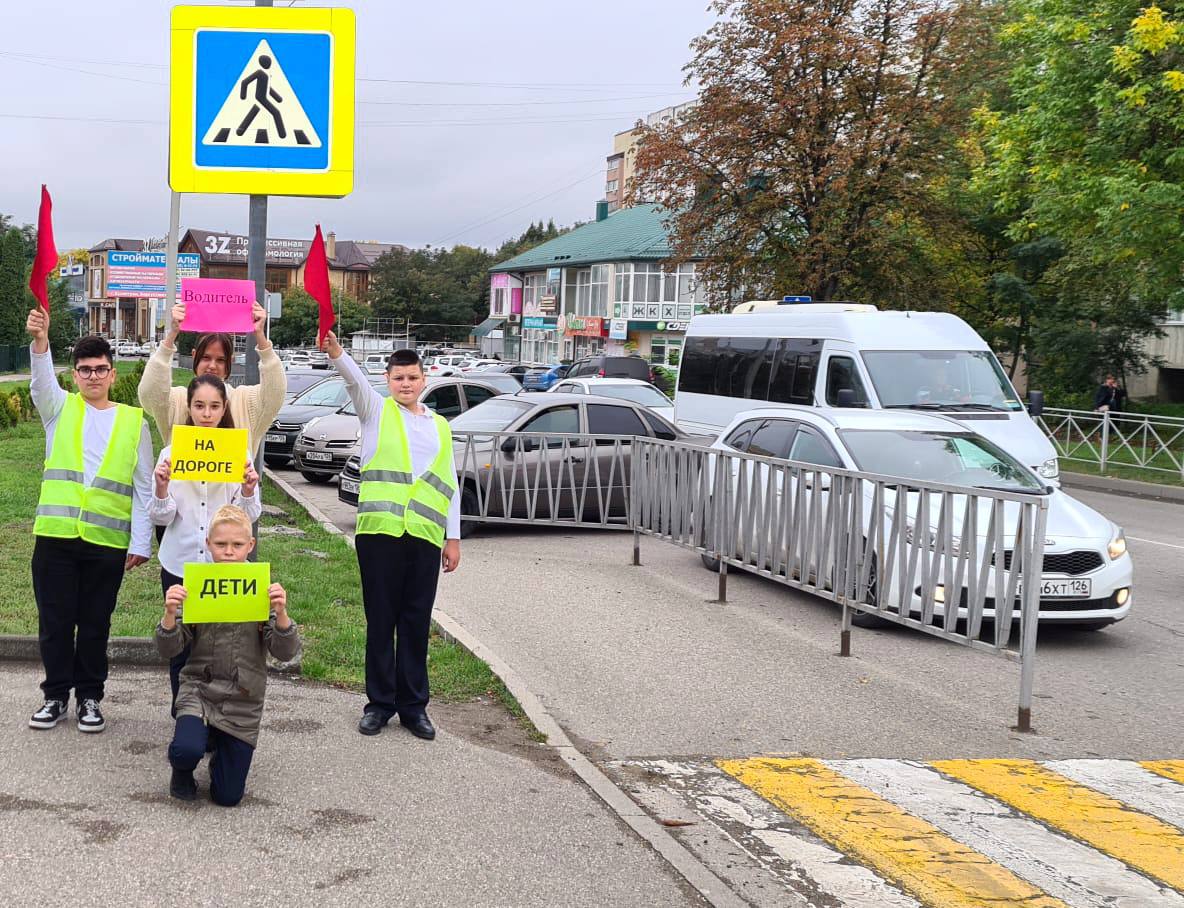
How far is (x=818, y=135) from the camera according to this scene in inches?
1246

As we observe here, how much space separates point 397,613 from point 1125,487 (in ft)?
66.3

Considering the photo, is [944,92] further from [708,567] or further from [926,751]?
[926,751]

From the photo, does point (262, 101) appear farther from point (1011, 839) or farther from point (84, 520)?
point (1011, 839)

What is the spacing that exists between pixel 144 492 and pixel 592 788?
2.37m

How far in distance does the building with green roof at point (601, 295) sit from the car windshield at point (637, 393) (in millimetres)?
39613

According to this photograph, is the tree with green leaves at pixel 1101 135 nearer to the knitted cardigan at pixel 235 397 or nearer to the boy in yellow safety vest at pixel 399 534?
the boy in yellow safety vest at pixel 399 534

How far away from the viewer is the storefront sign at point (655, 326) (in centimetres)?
7381

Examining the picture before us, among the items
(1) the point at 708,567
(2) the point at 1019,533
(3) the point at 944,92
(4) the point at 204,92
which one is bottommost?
(1) the point at 708,567

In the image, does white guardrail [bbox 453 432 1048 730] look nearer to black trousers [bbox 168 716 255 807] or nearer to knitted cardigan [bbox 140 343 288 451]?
knitted cardigan [bbox 140 343 288 451]

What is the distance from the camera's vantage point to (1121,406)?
34.1 metres

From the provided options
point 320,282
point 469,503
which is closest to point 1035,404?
point 469,503

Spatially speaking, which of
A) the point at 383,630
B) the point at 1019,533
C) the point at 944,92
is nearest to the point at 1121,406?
the point at 944,92

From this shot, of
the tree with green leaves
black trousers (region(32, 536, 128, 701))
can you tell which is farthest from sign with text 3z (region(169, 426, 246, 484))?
the tree with green leaves

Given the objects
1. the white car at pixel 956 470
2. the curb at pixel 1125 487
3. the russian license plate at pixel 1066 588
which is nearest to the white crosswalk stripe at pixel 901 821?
the white car at pixel 956 470
